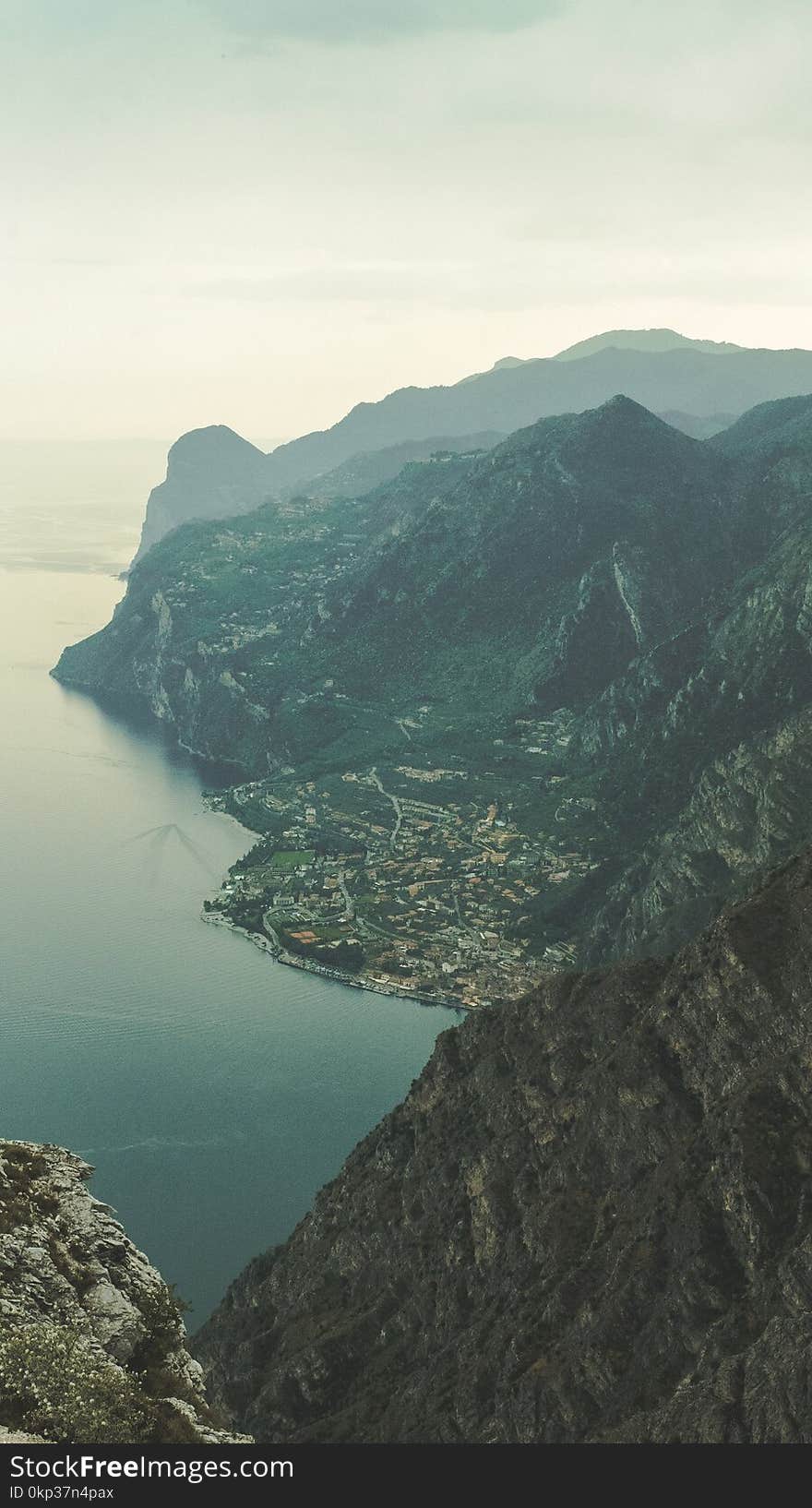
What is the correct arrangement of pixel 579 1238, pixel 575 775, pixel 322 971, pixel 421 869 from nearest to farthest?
pixel 579 1238
pixel 322 971
pixel 421 869
pixel 575 775

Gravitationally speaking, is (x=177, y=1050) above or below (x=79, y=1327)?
below

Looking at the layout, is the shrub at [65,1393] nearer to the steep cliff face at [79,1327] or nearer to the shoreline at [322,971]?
the steep cliff face at [79,1327]

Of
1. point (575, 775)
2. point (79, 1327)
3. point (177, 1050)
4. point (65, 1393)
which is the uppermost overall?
point (65, 1393)

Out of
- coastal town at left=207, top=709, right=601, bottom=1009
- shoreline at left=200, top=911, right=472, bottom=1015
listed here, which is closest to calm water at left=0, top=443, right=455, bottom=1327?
shoreline at left=200, top=911, right=472, bottom=1015

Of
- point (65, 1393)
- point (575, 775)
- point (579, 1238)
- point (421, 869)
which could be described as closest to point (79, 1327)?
point (65, 1393)

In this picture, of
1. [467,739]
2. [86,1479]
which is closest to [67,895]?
[467,739]

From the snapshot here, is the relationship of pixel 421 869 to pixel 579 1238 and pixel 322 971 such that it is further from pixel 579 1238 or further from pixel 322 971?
pixel 579 1238

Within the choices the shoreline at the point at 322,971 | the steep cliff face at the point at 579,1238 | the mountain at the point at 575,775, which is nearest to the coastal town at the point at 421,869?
the shoreline at the point at 322,971

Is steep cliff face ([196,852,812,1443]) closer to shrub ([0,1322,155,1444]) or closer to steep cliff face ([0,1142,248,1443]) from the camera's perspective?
steep cliff face ([0,1142,248,1443])
